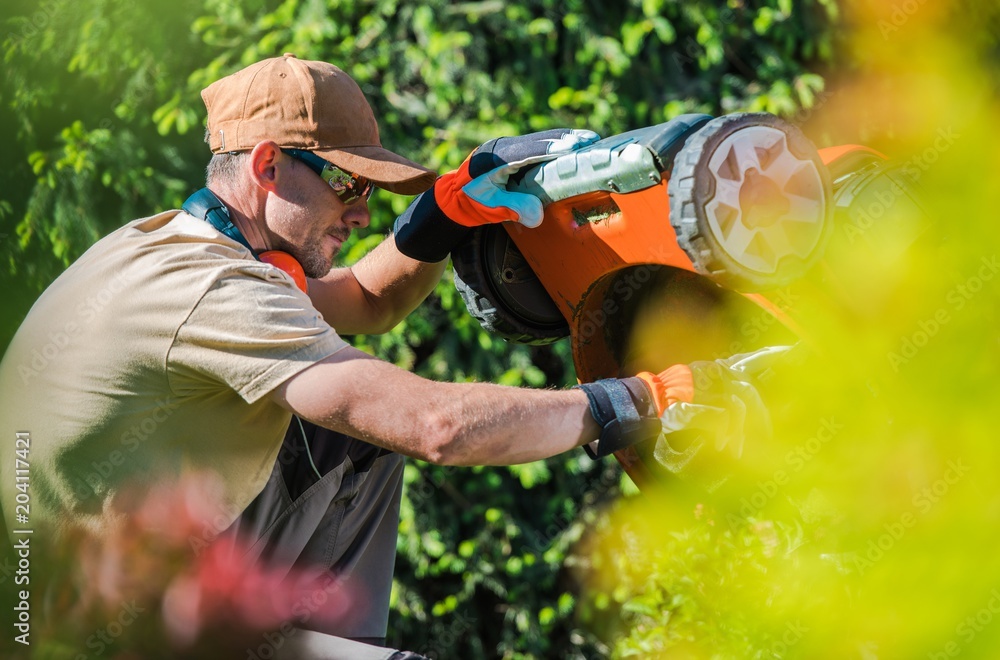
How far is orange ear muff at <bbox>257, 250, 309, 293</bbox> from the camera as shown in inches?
93.6

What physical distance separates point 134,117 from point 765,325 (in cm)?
292

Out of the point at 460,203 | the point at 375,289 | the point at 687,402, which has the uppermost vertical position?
the point at 460,203

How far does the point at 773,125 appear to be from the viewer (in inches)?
71.1

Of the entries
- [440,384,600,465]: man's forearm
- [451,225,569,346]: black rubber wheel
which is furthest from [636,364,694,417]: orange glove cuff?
[451,225,569,346]: black rubber wheel

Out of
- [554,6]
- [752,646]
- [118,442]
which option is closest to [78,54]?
[554,6]

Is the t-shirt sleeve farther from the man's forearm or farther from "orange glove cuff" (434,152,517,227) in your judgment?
"orange glove cuff" (434,152,517,227)

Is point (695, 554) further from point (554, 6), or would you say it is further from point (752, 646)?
point (554, 6)

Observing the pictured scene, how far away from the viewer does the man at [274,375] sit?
6.30ft

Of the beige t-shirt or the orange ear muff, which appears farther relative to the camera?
the orange ear muff

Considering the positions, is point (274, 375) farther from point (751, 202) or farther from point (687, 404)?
point (751, 202)

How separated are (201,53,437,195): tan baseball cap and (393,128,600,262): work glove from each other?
0.33ft

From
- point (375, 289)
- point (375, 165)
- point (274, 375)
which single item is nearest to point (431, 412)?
point (274, 375)

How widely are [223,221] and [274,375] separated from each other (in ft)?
1.69

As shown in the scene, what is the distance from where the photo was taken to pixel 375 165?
2318 mm
